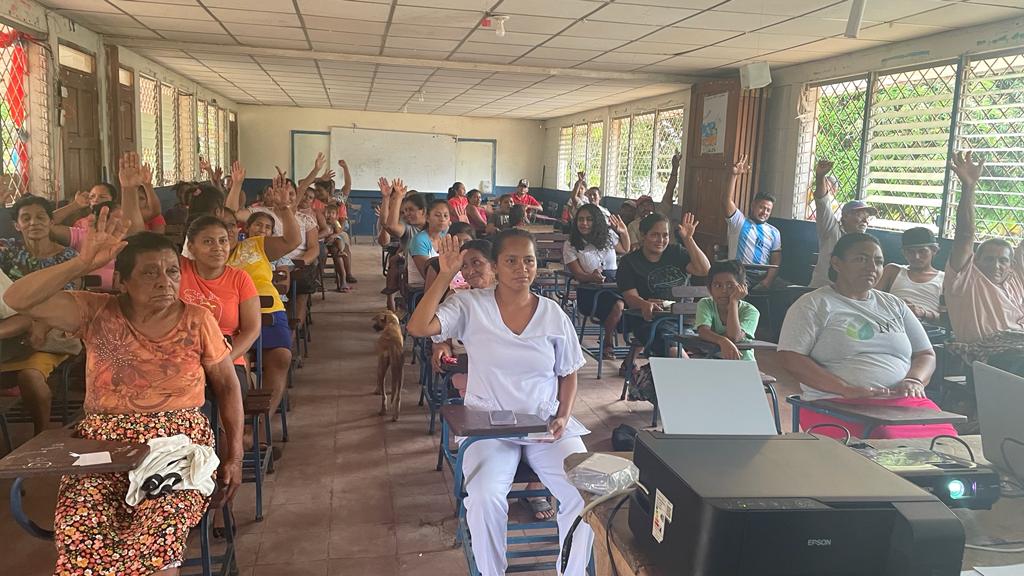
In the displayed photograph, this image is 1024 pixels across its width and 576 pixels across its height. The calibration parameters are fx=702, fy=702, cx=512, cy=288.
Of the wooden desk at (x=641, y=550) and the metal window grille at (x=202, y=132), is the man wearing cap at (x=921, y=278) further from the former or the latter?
the metal window grille at (x=202, y=132)

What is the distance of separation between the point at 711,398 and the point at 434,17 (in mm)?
5047

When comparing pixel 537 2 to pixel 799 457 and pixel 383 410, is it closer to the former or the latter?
pixel 383 410

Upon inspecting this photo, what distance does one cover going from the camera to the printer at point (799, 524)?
3.44 ft

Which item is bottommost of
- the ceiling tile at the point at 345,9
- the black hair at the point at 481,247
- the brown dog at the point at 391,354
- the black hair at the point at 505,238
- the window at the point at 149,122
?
the brown dog at the point at 391,354

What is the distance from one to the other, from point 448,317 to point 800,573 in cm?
166

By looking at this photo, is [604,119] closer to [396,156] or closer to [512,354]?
[396,156]

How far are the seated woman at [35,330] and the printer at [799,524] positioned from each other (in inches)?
111

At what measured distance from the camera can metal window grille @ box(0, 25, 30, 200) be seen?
5.28 meters

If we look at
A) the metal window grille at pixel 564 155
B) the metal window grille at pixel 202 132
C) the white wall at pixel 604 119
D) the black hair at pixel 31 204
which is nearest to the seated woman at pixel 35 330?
the black hair at pixel 31 204

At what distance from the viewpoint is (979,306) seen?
3920mm

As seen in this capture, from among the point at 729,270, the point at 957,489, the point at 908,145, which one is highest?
the point at 908,145

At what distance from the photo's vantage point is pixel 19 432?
12.7ft

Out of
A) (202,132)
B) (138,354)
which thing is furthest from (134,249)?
(202,132)

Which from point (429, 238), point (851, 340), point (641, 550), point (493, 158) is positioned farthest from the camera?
point (493, 158)
